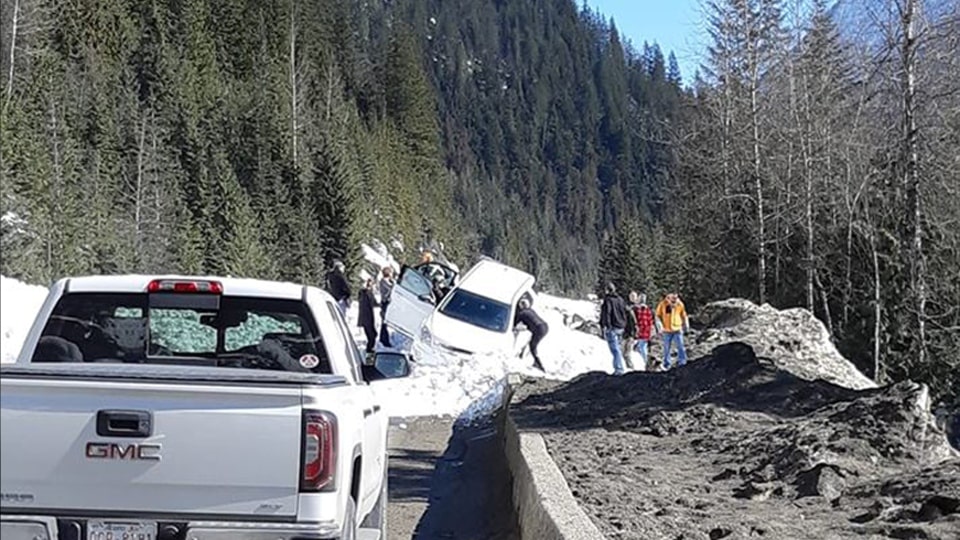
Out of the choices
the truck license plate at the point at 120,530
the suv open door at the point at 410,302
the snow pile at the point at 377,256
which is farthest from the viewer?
the snow pile at the point at 377,256

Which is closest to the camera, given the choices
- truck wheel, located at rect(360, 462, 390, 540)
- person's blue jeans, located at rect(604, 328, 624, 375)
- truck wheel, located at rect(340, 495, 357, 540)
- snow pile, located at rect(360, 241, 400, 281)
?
truck wheel, located at rect(340, 495, 357, 540)

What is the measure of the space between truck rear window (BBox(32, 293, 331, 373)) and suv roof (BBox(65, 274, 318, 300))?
0.12 ft

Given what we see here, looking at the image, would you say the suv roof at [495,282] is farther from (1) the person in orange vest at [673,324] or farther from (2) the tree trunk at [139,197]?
(2) the tree trunk at [139,197]

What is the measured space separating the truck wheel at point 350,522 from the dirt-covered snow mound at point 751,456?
2.86m

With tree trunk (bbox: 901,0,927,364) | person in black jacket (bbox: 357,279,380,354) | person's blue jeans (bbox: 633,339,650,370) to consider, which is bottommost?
person's blue jeans (bbox: 633,339,650,370)

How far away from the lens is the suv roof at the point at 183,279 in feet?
20.4

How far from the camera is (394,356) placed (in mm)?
7473

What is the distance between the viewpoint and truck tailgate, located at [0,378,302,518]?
14.5 feet

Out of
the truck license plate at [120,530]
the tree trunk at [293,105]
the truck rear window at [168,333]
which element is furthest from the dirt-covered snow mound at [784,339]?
the tree trunk at [293,105]

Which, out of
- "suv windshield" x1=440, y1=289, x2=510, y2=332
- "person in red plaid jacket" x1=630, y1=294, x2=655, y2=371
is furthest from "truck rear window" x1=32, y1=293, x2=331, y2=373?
"suv windshield" x1=440, y1=289, x2=510, y2=332

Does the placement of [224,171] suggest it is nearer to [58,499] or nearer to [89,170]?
[89,170]

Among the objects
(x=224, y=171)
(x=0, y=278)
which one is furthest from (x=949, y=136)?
(x=224, y=171)

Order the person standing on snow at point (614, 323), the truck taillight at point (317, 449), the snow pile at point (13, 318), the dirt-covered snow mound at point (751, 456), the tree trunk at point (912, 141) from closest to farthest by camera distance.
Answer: the truck taillight at point (317, 449) → the dirt-covered snow mound at point (751, 456) → the snow pile at point (13, 318) → the tree trunk at point (912, 141) → the person standing on snow at point (614, 323)

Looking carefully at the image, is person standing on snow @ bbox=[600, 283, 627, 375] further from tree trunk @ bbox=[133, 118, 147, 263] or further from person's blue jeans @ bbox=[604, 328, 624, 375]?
tree trunk @ bbox=[133, 118, 147, 263]
